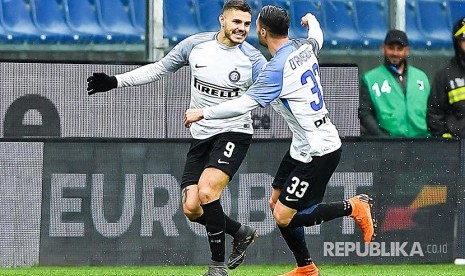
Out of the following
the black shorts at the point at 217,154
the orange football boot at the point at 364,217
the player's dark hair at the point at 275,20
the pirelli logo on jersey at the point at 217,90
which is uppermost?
the player's dark hair at the point at 275,20

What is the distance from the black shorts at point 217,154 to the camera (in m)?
9.05

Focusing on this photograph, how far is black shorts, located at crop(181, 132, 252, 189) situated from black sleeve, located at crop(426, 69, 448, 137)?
121 inches

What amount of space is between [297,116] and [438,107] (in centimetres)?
342

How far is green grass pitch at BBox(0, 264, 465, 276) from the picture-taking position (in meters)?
9.86

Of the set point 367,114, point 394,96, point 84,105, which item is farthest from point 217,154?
point 394,96

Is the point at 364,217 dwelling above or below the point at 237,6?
below

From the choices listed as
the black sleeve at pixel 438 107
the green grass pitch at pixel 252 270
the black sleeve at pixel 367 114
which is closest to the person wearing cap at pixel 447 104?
the black sleeve at pixel 438 107

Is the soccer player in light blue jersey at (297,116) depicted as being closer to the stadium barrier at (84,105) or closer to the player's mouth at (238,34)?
the player's mouth at (238,34)

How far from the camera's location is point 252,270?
1043 cm

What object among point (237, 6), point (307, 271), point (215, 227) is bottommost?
point (307, 271)

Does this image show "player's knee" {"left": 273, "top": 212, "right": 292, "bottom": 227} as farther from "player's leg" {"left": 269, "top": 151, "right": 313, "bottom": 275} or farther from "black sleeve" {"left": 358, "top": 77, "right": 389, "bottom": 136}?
"black sleeve" {"left": 358, "top": 77, "right": 389, "bottom": 136}

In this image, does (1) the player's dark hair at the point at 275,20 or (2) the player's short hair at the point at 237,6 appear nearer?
(1) the player's dark hair at the point at 275,20

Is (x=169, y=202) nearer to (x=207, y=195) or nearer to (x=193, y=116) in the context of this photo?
(x=207, y=195)

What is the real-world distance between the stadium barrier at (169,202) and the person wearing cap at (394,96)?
1.38 ft
